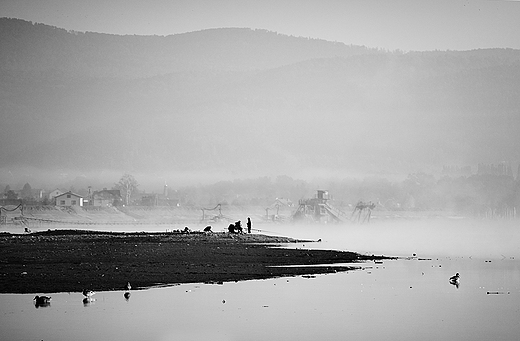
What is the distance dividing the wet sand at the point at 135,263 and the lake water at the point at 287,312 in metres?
2.50

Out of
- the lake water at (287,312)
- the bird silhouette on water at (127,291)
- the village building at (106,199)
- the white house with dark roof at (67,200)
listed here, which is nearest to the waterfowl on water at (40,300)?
the lake water at (287,312)

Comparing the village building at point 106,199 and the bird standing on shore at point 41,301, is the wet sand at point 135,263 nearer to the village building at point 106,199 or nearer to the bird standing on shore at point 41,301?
the bird standing on shore at point 41,301

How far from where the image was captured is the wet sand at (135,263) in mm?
36875

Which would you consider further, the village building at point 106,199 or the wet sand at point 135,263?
the village building at point 106,199

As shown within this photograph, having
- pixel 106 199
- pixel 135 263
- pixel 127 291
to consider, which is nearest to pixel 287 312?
pixel 127 291

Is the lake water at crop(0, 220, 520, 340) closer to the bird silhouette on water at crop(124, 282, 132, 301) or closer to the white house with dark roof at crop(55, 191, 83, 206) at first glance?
the bird silhouette on water at crop(124, 282, 132, 301)

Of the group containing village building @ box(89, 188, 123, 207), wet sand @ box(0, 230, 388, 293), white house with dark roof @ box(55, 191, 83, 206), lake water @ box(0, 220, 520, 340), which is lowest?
lake water @ box(0, 220, 520, 340)

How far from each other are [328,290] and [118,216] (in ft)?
468

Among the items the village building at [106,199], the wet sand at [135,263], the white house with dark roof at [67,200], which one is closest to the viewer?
the wet sand at [135,263]

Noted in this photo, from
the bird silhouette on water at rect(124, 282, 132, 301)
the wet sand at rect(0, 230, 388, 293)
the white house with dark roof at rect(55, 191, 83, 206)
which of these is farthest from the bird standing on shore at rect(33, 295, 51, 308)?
the white house with dark roof at rect(55, 191, 83, 206)

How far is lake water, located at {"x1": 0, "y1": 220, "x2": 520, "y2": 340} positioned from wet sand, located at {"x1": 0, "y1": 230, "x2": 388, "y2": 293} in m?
2.50

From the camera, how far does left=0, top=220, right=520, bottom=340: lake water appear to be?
26047mm

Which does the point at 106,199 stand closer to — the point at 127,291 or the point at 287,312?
the point at 127,291

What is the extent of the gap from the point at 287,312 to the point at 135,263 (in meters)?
17.7
